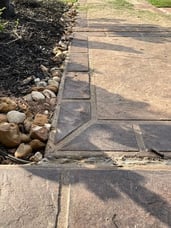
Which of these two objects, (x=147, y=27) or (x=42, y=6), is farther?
(x=42, y=6)

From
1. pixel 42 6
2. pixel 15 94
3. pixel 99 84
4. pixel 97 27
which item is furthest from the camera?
pixel 42 6

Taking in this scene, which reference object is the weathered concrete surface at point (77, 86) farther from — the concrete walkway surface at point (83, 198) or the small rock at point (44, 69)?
the concrete walkway surface at point (83, 198)

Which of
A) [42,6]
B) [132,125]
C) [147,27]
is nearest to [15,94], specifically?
[132,125]

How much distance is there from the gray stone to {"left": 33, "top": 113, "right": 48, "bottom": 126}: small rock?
0.26 m

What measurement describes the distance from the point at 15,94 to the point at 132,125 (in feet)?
3.05

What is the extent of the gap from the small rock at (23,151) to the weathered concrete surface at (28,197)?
6.0 inches

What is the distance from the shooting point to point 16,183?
1679 mm

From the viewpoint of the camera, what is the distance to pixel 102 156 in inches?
76.2

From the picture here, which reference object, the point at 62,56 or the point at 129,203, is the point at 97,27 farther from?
the point at 129,203

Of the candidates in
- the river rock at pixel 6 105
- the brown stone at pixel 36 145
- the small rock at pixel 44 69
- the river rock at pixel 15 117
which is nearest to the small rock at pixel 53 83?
the small rock at pixel 44 69

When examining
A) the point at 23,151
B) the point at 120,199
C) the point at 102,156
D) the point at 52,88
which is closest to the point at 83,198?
the point at 120,199

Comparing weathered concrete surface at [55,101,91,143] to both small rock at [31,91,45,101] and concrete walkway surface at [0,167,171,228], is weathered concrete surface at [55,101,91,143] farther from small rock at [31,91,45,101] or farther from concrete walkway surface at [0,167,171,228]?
concrete walkway surface at [0,167,171,228]

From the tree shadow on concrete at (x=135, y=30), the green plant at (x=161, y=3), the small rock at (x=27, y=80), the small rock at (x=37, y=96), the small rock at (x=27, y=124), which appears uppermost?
the small rock at (x=27, y=124)

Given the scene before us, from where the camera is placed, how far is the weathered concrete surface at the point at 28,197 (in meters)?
1.46
